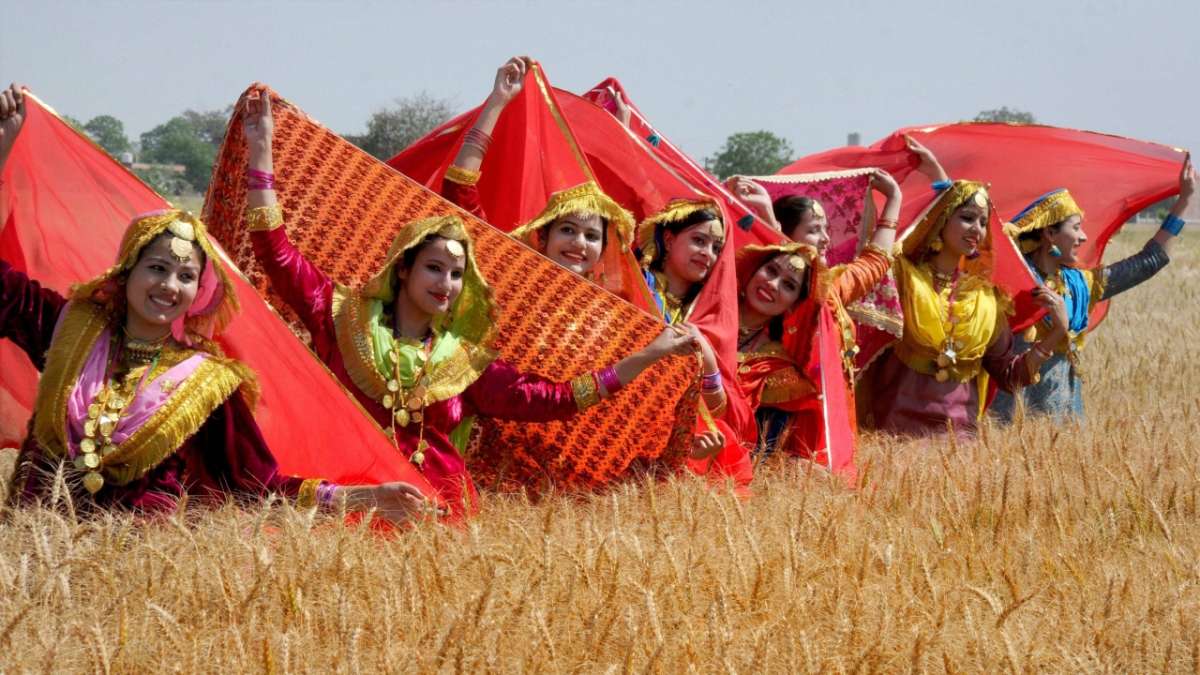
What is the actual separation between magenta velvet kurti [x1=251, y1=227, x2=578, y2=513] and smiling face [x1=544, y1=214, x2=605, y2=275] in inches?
35.6

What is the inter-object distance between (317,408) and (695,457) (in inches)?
68.8

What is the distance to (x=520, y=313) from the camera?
5.81 metres

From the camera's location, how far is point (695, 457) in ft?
19.7

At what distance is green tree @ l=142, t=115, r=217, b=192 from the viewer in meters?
72.2

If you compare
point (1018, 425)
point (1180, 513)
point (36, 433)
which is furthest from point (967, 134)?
point (36, 433)

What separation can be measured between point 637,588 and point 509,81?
11.5ft

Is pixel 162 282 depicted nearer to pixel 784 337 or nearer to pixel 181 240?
pixel 181 240

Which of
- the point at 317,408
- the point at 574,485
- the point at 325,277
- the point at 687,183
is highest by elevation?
the point at 687,183

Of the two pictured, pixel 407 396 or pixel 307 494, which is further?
pixel 407 396

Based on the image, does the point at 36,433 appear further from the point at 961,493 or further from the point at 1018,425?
the point at 1018,425

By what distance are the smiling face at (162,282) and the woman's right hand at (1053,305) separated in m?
5.08

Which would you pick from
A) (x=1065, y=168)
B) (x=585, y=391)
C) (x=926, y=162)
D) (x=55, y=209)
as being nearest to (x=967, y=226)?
(x=926, y=162)

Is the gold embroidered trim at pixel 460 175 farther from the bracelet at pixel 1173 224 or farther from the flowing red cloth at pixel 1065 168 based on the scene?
the bracelet at pixel 1173 224

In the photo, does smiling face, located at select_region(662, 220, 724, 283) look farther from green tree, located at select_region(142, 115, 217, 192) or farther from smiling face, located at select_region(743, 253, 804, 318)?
green tree, located at select_region(142, 115, 217, 192)
